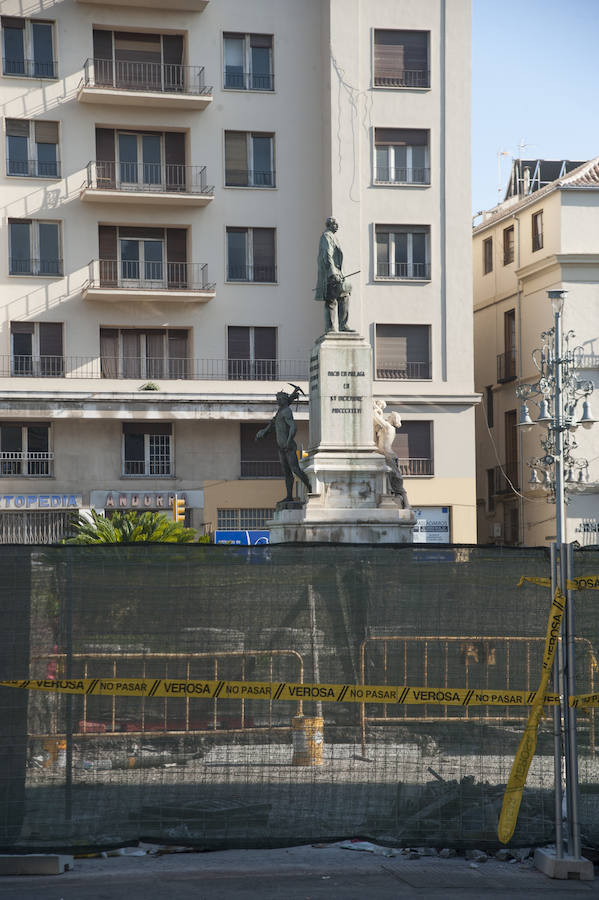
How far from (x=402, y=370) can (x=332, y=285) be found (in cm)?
1712

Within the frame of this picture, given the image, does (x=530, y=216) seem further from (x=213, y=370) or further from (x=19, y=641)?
→ (x=19, y=641)

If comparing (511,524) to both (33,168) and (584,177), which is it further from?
(33,168)

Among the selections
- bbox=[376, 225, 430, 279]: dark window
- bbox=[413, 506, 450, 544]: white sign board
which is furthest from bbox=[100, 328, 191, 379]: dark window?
bbox=[413, 506, 450, 544]: white sign board

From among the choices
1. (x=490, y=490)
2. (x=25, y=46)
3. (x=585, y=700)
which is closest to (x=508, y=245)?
(x=490, y=490)

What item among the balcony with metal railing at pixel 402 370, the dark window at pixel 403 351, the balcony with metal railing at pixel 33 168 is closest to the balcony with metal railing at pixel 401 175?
the dark window at pixel 403 351

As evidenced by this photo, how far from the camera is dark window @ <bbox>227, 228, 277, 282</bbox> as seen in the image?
4100cm

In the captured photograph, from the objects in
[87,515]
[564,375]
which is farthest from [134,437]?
[564,375]

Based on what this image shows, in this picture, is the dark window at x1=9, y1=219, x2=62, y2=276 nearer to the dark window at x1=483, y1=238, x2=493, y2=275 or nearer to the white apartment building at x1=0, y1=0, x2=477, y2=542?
the white apartment building at x1=0, y1=0, x2=477, y2=542

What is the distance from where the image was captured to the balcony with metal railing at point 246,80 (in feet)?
134

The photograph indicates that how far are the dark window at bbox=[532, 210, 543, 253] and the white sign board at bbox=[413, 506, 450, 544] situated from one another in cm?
1090

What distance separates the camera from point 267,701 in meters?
7.38

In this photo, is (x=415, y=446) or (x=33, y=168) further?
(x=415, y=446)

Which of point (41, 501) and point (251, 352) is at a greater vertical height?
point (251, 352)

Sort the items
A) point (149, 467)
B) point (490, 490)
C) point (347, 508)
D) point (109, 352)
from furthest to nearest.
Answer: point (490, 490) → point (109, 352) → point (149, 467) → point (347, 508)
